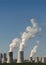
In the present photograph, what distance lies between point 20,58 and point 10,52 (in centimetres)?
686

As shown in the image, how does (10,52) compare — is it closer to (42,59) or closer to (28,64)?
(28,64)

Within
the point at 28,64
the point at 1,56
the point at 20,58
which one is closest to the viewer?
the point at 28,64

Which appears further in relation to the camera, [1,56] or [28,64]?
[1,56]

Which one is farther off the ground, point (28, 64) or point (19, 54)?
point (19, 54)

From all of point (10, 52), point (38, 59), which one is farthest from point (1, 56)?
point (10, 52)

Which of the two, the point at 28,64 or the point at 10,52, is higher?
the point at 10,52

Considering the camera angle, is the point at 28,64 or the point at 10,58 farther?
the point at 10,58

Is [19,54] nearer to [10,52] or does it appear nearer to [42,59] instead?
[10,52]

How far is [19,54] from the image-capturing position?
280ft

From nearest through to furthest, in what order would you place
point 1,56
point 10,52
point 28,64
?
point 28,64 < point 10,52 < point 1,56

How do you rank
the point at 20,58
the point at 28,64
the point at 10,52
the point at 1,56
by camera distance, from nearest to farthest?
the point at 28,64 → the point at 20,58 → the point at 10,52 → the point at 1,56

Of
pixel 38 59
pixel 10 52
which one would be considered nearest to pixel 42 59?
pixel 38 59

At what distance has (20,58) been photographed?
83312 millimetres

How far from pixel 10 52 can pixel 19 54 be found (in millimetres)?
4881
